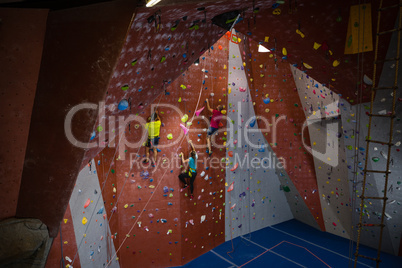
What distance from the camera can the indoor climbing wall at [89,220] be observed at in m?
4.03

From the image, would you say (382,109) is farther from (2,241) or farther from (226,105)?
(2,241)

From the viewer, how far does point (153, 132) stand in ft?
15.4

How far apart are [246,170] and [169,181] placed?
206 cm

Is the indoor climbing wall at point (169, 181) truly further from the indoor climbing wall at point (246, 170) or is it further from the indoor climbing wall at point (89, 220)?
the indoor climbing wall at point (246, 170)

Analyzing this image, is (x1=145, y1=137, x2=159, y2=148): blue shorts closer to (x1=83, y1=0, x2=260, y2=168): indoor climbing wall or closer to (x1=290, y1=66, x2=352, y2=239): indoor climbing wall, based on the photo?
(x1=83, y1=0, x2=260, y2=168): indoor climbing wall

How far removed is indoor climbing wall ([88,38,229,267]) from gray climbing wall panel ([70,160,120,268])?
16cm

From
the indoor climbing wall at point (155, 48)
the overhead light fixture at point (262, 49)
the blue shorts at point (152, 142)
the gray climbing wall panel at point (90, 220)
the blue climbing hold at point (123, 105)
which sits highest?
the overhead light fixture at point (262, 49)

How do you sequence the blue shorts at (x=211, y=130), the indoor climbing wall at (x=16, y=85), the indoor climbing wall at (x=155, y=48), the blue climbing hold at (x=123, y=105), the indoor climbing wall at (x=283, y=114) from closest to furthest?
1. the indoor climbing wall at (x=16, y=85)
2. the indoor climbing wall at (x=155, y=48)
3. the blue climbing hold at (x=123, y=105)
4. the blue shorts at (x=211, y=130)
5. the indoor climbing wall at (x=283, y=114)

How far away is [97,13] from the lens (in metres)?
1.97

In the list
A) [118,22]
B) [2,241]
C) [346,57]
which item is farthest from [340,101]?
[2,241]

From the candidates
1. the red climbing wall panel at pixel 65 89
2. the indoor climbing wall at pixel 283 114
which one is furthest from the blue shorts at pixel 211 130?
the red climbing wall panel at pixel 65 89

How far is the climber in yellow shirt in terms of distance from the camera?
4.68 m

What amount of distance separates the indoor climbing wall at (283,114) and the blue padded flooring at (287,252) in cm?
71

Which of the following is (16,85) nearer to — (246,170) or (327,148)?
(246,170)
